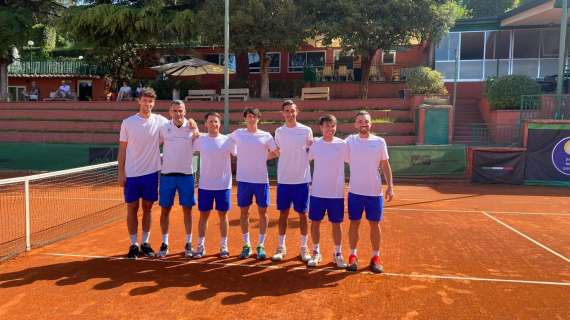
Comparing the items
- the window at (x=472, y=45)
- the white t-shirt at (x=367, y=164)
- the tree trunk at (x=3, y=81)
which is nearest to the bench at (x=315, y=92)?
the window at (x=472, y=45)

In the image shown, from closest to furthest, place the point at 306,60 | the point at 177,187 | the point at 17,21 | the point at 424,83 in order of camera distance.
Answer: the point at 177,187 < the point at 424,83 < the point at 17,21 < the point at 306,60

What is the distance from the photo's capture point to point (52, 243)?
7.24 metres

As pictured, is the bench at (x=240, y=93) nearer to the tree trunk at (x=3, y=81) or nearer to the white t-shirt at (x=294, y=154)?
the tree trunk at (x=3, y=81)

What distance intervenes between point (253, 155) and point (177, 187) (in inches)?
47.2

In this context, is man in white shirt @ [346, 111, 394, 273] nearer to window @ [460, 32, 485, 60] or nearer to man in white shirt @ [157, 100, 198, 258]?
man in white shirt @ [157, 100, 198, 258]

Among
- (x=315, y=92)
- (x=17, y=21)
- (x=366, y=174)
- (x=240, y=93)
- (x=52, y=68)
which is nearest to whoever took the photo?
(x=366, y=174)

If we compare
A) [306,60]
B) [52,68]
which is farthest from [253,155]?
[52,68]

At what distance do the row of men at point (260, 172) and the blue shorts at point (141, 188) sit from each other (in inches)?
0.5

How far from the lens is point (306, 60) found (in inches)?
1117

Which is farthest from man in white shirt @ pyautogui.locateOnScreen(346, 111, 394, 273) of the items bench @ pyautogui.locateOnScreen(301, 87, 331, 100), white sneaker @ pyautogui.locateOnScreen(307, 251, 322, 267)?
bench @ pyautogui.locateOnScreen(301, 87, 331, 100)

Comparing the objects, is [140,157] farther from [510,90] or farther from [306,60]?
[306,60]

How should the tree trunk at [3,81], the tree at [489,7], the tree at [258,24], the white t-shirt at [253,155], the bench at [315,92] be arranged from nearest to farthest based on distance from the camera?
the white t-shirt at [253,155], the tree at [258,24], the bench at [315,92], the tree trunk at [3,81], the tree at [489,7]

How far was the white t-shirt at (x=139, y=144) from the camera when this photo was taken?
6.08 meters

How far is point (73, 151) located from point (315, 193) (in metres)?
15.2
